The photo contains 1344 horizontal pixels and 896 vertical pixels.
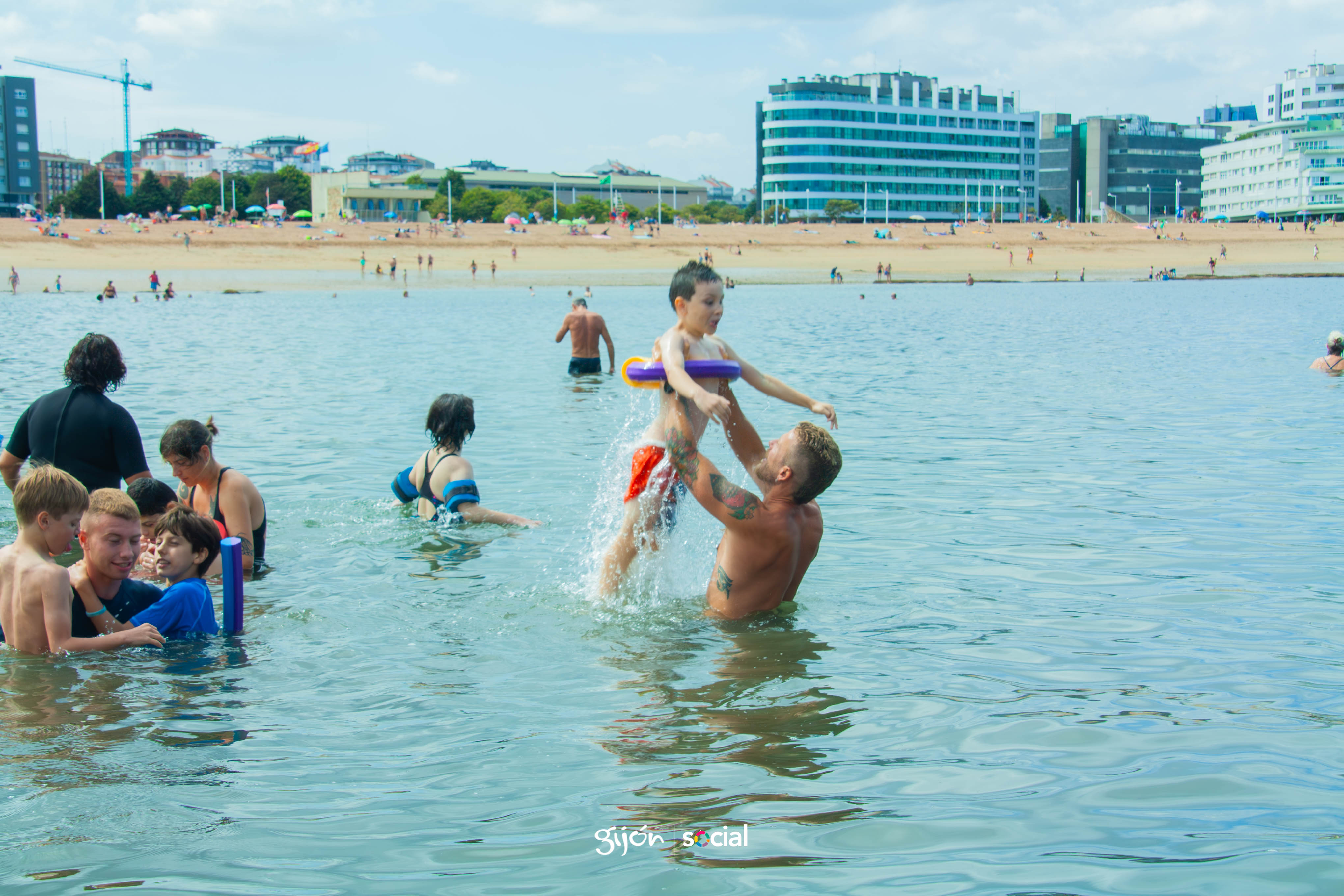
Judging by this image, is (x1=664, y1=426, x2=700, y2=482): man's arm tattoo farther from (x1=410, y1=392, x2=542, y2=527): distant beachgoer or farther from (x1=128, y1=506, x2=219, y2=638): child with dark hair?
(x1=410, y1=392, x2=542, y2=527): distant beachgoer

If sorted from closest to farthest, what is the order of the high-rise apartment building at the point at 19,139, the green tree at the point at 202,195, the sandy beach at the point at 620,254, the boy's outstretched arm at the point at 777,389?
the boy's outstretched arm at the point at 777,389
the sandy beach at the point at 620,254
the green tree at the point at 202,195
the high-rise apartment building at the point at 19,139

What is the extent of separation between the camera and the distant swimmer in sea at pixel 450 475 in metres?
8.24

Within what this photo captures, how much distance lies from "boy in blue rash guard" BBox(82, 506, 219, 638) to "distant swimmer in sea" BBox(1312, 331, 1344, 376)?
18.2m

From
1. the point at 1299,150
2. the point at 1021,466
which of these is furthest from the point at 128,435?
the point at 1299,150

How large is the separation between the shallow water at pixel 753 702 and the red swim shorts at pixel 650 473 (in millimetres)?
754

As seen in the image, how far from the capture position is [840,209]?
140m

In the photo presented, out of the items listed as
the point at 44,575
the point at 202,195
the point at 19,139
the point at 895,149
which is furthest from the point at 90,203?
the point at 44,575

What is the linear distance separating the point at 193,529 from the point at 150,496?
64cm

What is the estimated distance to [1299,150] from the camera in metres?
154

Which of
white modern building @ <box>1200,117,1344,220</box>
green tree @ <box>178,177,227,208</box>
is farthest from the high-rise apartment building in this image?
white modern building @ <box>1200,117,1344,220</box>

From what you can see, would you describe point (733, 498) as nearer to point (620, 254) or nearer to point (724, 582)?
point (724, 582)

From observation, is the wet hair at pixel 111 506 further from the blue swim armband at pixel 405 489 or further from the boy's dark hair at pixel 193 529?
the blue swim armband at pixel 405 489

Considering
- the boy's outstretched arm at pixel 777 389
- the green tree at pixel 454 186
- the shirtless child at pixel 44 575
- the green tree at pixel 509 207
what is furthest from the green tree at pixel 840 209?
the shirtless child at pixel 44 575

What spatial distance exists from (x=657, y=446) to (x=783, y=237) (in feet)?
301
